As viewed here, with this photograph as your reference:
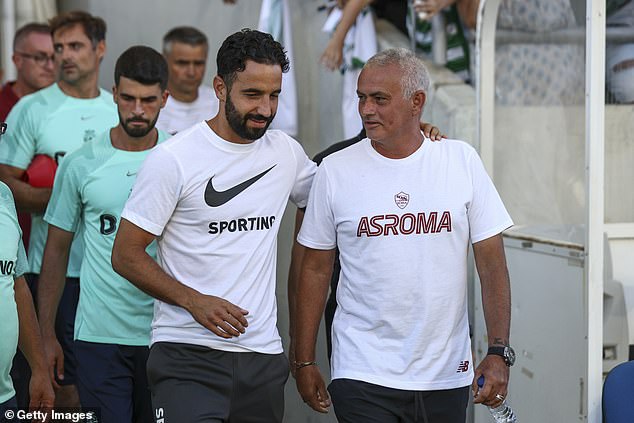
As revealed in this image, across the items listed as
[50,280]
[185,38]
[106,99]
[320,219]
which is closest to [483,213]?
[320,219]

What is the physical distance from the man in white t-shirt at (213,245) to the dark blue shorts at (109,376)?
0.79 metres

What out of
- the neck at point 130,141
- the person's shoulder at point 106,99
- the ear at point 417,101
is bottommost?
the neck at point 130,141

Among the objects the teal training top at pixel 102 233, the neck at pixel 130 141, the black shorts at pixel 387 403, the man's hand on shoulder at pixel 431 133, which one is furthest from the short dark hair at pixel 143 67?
the black shorts at pixel 387 403

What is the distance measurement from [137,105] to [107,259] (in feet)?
2.30

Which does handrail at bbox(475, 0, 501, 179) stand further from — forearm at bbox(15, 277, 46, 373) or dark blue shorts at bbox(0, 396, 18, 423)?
dark blue shorts at bbox(0, 396, 18, 423)

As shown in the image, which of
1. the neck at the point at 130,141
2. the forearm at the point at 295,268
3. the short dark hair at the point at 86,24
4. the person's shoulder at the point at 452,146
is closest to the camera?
the person's shoulder at the point at 452,146

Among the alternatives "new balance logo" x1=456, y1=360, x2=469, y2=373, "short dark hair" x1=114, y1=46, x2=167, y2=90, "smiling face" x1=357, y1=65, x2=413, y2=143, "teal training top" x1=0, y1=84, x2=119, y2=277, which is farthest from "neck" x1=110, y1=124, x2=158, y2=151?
"new balance logo" x1=456, y1=360, x2=469, y2=373

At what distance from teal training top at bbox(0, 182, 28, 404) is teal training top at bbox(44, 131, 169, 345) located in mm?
712

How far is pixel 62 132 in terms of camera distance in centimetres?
570

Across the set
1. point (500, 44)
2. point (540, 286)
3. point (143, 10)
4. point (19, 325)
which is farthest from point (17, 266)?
point (143, 10)

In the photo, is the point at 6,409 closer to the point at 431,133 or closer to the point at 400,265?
the point at 400,265

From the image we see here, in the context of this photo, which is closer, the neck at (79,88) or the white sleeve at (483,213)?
the white sleeve at (483,213)

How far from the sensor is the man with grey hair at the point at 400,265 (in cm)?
400

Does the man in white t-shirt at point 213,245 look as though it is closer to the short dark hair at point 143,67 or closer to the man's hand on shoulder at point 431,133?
the man's hand on shoulder at point 431,133
